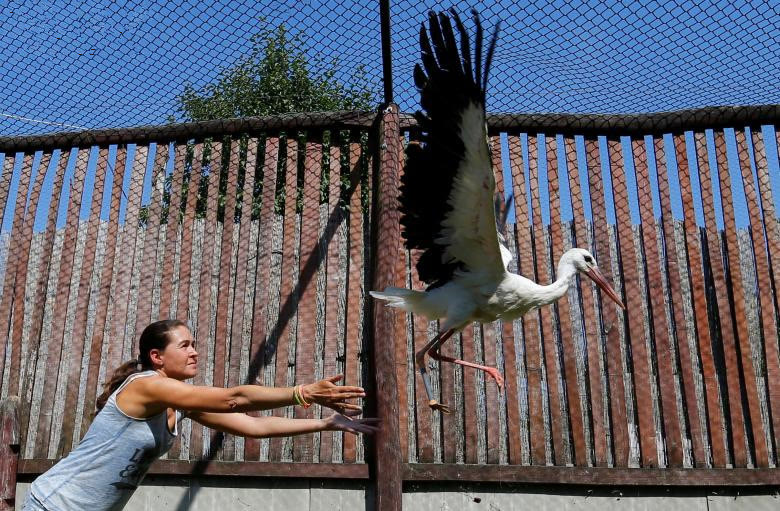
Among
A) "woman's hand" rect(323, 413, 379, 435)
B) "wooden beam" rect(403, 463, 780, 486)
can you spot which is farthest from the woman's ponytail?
"wooden beam" rect(403, 463, 780, 486)

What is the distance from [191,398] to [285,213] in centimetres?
296

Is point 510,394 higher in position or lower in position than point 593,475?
higher

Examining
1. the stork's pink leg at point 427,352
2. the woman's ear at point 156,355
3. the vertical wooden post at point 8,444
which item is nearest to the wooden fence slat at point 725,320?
the stork's pink leg at point 427,352

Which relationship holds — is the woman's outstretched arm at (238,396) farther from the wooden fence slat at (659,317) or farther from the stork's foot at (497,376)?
the wooden fence slat at (659,317)

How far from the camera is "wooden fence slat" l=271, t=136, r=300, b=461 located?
5.19m

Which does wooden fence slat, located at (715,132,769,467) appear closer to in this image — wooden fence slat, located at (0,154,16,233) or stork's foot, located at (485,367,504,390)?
stork's foot, located at (485,367,504,390)

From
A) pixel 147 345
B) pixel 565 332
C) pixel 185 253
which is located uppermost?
pixel 185 253

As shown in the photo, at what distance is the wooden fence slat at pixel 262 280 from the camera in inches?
206

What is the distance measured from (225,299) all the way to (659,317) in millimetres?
2925

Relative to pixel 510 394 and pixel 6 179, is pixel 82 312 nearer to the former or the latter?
pixel 6 179

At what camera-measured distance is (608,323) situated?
5.10 m

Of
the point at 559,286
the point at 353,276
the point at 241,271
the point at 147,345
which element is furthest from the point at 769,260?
the point at 147,345

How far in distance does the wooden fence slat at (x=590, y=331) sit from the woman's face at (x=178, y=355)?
2752 mm

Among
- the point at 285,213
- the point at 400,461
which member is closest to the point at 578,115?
the point at 285,213
